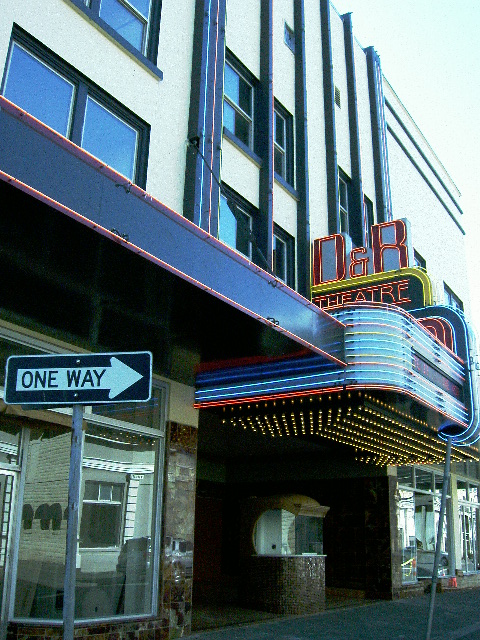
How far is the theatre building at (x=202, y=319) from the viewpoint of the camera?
6559 mm

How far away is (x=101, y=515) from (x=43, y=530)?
36.3 inches

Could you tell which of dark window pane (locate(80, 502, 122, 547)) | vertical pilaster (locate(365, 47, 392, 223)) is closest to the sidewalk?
dark window pane (locate(80, 502, 122, 547))

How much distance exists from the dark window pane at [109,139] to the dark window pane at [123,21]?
145 centimetres

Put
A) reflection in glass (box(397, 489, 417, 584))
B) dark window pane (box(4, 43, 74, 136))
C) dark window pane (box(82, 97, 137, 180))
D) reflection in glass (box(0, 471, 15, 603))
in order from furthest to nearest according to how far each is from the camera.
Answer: reflection in glass (box(397, 489, 417, 584)) < dark window pane (box(82, 97, 137, 180)) < dark window pane (box(4, 43, 74, 136)) < reflection in glass (box(0, 471, 15, 603))

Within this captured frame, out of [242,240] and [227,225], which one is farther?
[242,240]

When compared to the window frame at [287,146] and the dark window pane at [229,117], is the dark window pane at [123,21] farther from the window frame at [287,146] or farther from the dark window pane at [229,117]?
the window frame at [287,146]

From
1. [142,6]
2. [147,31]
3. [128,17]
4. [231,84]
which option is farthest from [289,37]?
[128,17]

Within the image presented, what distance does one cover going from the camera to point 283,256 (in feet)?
43.9

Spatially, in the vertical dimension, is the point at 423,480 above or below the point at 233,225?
below

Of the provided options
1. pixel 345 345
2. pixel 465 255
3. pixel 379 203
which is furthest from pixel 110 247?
pixel 465 255

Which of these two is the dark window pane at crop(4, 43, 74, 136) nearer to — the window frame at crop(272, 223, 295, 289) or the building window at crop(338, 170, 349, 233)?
the window frame at crop(272, 223, 295, 289)

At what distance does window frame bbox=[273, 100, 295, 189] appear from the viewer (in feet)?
45.7

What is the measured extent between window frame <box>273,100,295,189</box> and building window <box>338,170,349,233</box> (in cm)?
259

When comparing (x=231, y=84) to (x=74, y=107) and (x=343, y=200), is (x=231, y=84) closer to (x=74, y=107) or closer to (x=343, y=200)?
(x=74, y=107)
